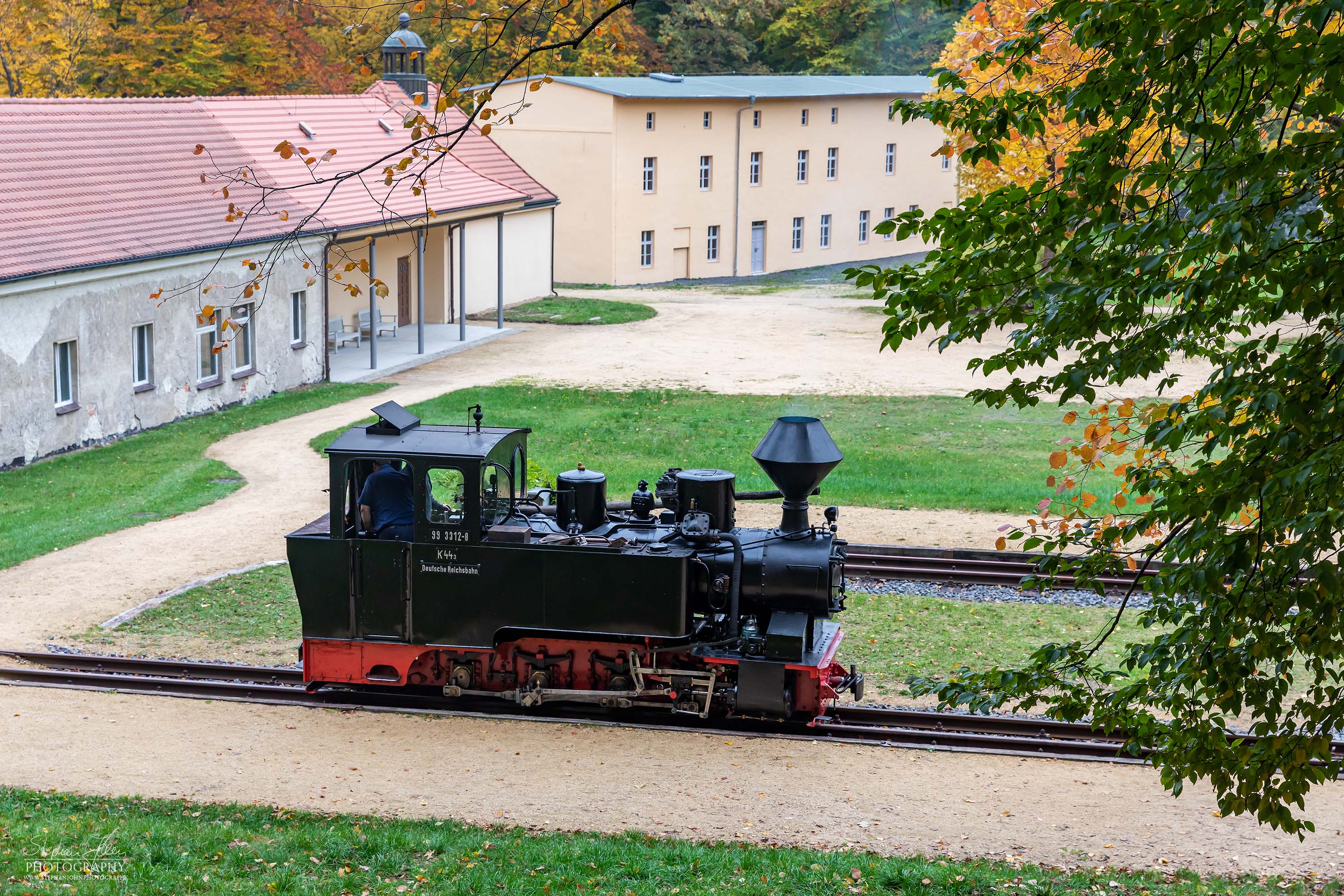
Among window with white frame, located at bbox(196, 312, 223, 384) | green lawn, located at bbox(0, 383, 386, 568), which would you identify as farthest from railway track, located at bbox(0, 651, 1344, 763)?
window with white frame, located at bbox(196, 312, 223, 384)

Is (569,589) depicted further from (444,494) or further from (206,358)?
(206,358)

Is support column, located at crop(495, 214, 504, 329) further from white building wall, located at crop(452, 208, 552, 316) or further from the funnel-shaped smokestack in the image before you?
the funnel-shaped smokestack

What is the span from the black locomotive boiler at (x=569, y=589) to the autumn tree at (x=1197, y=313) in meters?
4.26

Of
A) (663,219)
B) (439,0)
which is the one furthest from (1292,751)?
(663,219)

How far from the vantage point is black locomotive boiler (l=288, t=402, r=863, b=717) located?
11.5 metres

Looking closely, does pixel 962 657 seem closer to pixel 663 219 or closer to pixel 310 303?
pixel 310 303

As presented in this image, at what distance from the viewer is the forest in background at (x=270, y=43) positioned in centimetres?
4200

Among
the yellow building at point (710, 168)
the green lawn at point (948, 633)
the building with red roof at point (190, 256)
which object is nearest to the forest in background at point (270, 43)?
the yellow building at point (710, 168)

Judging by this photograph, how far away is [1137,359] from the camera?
6484 millimetres

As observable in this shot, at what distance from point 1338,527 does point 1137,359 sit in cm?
159

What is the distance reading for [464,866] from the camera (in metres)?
8.68

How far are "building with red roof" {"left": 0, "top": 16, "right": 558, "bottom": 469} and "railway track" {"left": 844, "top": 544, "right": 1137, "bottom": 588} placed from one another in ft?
23.4

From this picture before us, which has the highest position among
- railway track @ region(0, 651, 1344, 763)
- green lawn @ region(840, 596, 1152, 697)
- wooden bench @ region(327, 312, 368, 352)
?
wooden bench @ region(327, 312, 368, 352)

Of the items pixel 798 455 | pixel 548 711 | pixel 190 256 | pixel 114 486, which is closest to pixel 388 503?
pixel 548 711
